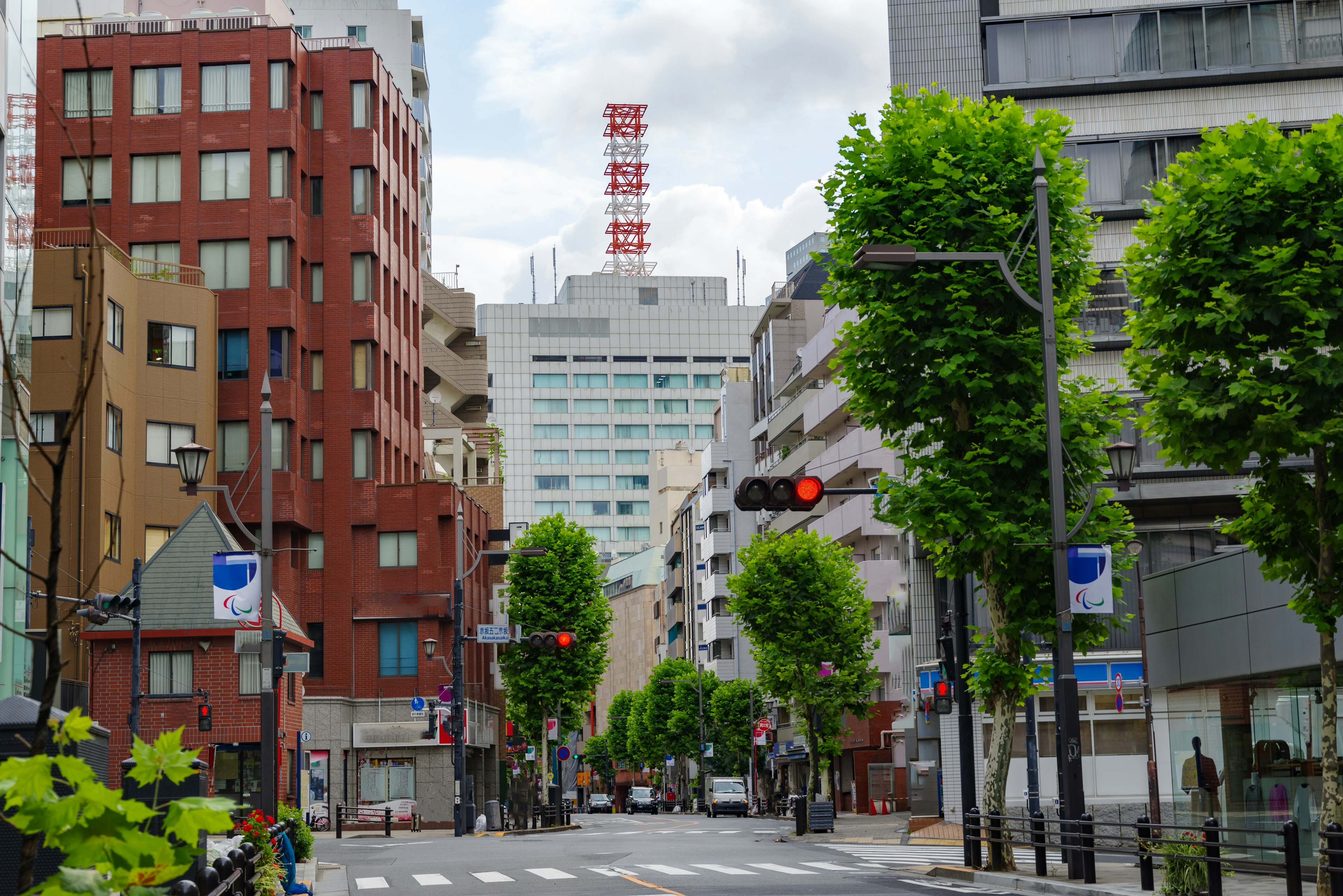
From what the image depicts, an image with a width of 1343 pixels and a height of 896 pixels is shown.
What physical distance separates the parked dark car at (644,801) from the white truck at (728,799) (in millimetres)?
26244

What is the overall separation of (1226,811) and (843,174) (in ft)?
37.5

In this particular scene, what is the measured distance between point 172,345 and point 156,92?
1249 cm

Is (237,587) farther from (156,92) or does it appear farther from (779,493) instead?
(156,92)

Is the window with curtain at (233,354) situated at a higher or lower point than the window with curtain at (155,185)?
lower

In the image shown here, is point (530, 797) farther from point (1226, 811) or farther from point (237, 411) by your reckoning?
point (1226, 811)

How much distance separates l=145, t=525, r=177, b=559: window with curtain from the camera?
55875 millimetres

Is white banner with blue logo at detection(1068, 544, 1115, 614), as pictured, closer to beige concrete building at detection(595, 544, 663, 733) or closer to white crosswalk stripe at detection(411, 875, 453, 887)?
white crosswalk stripe at detection(411, 875, 453, 887)

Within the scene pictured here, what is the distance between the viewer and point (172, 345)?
2264 inches

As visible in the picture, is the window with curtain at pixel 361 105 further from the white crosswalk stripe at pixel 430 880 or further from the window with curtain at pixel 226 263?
the white crosswalk stripe at pixel 430 880

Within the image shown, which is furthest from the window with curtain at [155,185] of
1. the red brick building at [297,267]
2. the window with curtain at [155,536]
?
the window with curtain at [155,536]

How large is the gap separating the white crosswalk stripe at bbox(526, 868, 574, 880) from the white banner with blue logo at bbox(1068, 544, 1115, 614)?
937 centimetres

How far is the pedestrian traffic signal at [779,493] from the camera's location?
20266 mm

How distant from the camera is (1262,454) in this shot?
16.8 meters

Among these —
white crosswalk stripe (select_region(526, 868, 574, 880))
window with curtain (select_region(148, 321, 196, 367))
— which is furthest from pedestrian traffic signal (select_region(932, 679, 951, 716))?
window with curtain (select_region(148, 321, 196, 367))
